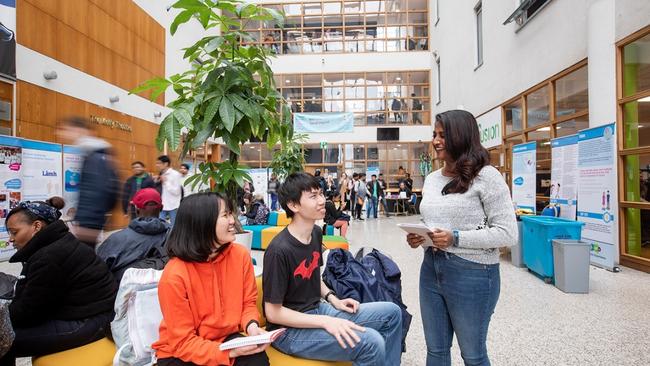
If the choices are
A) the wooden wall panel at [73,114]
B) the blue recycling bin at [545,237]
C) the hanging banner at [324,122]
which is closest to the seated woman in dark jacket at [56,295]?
the wooden wall panel at [73,114]

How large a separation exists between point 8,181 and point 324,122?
13.0 metres

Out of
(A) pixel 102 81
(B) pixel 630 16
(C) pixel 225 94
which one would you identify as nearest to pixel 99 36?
(A) pixel 102 81

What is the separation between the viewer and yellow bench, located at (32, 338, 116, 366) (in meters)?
1.88

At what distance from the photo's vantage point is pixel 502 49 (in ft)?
29.9

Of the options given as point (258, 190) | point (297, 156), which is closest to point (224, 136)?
point (297, 156)

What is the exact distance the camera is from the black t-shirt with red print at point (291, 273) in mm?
1785

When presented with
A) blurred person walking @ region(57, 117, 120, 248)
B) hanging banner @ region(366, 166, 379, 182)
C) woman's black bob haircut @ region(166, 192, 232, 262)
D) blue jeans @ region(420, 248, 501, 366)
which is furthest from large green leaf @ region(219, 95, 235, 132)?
hanging banner @ region(366, 166, 379, 182)

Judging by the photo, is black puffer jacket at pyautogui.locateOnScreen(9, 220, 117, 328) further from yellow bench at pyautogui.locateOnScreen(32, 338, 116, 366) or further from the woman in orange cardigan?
the woman in orange cardigan

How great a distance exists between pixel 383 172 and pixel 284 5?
9973 millimetres

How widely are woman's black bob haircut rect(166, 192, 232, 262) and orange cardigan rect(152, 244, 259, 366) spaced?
53 millimetres

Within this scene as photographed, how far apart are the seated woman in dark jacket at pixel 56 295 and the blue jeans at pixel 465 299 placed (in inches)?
70.0

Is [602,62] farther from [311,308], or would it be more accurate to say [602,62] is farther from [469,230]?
[311,308]

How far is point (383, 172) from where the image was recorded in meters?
18.5

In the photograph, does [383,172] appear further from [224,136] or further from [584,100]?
[224,136]
